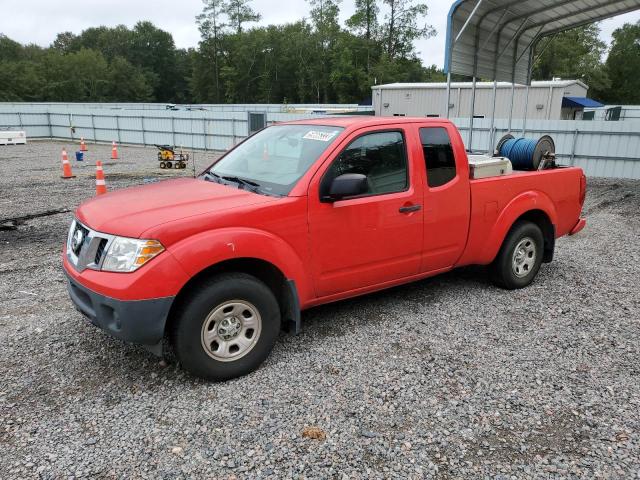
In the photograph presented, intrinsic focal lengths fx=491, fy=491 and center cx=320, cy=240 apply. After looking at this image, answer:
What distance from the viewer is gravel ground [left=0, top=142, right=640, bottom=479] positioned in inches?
112

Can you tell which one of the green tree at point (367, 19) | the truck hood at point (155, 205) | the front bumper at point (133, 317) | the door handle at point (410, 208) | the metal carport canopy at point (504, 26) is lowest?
the front bumper at point (133, 317)

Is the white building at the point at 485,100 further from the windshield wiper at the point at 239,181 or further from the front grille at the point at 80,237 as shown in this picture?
the front grille at the point at 80,237

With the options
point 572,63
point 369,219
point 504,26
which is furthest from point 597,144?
point 572,63

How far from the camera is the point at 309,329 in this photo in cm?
455

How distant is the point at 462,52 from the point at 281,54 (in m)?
69.7

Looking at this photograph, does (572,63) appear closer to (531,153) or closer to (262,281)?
(531,153)

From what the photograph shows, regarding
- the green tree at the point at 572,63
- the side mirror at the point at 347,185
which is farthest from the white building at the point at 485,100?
the green tree at the point at 572,63

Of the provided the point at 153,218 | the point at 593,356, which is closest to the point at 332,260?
the point at 153,218

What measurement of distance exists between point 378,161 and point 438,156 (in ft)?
2.36

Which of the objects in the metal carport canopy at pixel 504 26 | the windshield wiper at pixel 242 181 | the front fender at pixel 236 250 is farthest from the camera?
the metal carport canopy at pixel 504 26

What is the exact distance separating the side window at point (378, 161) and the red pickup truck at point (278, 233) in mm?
12

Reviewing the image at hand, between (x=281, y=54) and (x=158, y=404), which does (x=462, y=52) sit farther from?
(x=281, y=54)

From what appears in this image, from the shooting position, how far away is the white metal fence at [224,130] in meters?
14.2

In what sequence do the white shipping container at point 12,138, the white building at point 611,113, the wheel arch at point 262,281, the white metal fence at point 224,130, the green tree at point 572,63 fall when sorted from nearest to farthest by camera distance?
the wheel arch at point 262,281 → the white metal fence at point 224,130 → the white shipping container at point 12,138 → the white building at point 611,113 → the green tree at point 572,63
